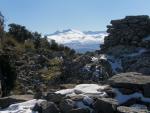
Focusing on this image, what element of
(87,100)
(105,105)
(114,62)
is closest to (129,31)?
(114,62)

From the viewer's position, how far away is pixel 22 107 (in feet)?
54.0

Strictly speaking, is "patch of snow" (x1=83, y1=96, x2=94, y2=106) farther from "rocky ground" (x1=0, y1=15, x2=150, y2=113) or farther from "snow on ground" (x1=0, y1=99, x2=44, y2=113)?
"snow on ground" (x1=0, y1=99, x2=44, y2=113)

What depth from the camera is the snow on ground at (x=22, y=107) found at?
16125 mm

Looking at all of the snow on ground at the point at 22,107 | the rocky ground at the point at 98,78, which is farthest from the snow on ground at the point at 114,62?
the snow on ground at the point at 22,107

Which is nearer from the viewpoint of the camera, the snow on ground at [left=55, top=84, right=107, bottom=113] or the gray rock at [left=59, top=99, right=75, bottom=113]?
the gray rock at [left=59, top=99, right=75, bottom=113]

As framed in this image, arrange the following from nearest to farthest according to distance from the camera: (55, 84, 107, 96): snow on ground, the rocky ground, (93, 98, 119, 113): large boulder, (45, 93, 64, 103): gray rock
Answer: (93, 98, 119, 113): large boulder < the rocky ground < (45, 93, 64, 103): gray rock < (55, 84, 107, 96): snow on ground

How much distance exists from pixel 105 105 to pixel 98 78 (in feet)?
33.5

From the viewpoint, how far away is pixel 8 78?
77.4 ft

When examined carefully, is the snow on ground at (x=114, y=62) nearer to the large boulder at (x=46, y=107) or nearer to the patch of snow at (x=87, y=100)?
the patch of snow at (x=87, y=100)

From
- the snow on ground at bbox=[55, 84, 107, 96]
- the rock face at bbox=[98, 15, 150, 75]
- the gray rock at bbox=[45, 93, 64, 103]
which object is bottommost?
the gray rock at bbox=[45, 93, 64, 103]

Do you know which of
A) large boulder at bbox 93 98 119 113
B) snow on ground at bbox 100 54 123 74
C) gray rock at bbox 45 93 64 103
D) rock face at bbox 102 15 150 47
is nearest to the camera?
large boulder at bbox 93 98 119 113

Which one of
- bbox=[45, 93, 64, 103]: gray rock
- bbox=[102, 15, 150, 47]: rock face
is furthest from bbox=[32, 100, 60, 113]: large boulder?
bbox=[102, 15, 150, 47]: rock face

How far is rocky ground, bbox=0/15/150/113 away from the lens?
16016 millimetres

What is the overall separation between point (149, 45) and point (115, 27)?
341 cm
